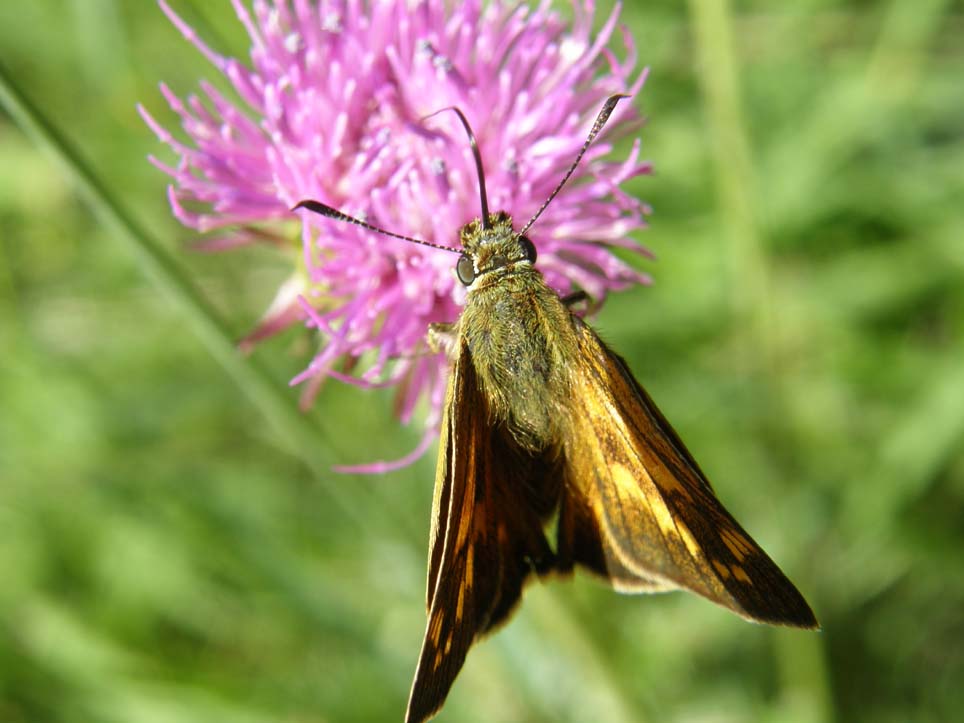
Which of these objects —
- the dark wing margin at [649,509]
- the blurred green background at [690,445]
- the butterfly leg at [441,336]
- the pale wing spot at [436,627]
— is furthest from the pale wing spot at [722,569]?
the blurred green background at [690,445]

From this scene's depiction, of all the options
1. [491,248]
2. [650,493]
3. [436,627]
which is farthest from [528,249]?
[436,627]

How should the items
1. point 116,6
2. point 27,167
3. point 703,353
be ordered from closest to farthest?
point 116,6 → point 703,353 → point 27,167

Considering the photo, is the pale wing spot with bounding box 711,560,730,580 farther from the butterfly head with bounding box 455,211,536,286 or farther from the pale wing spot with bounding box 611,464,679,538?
the butterfly head with bounding box 455,211,536,286

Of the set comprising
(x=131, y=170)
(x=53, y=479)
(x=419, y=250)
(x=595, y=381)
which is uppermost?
(x=131, y=170)

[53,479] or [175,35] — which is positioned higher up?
[175,35]

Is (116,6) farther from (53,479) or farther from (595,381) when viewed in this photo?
(595,381)

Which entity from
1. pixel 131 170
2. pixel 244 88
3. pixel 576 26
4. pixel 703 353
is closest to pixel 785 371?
pixel 703 353

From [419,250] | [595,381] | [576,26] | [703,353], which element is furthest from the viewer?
[703,353]

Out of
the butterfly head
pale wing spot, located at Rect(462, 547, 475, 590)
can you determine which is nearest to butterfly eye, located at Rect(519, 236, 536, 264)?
the butterfly head
